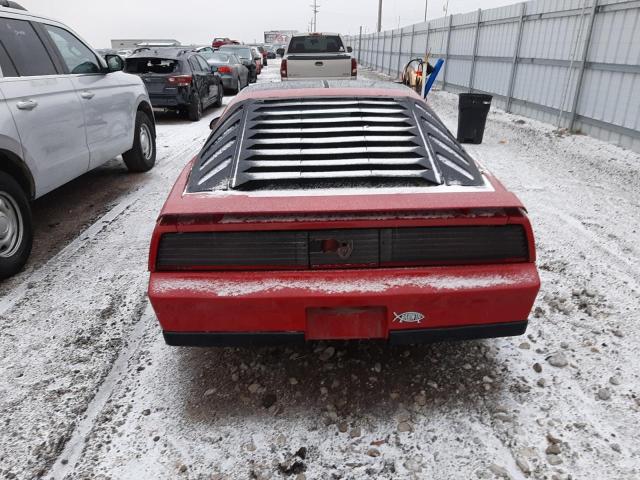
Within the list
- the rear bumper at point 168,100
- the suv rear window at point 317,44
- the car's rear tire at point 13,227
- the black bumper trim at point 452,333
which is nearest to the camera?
the black bumper trim at point 452,333

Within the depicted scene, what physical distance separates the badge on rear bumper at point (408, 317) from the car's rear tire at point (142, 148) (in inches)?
217

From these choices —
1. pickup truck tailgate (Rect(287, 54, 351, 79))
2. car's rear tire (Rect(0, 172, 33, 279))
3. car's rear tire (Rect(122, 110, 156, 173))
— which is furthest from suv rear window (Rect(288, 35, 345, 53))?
car's rear tire (Rect(0, 172, 33, 279))

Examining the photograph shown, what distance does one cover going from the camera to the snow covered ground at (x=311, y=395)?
7.06 feet

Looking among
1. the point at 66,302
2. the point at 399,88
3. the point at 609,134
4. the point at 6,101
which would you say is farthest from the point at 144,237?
the point at 609,134

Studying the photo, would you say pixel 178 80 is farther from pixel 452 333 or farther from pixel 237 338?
pixel 452 333

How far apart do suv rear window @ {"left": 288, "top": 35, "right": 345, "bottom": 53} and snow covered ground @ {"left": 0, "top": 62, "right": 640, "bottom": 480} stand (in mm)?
12054

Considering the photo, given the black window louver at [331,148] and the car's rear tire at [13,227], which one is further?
the car's rear tire at [13,227]

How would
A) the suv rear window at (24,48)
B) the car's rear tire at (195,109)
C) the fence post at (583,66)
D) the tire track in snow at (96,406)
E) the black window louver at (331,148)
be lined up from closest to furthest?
the tire track in snow at (96,406) < the black window louver at (331,148) < the suv rear window at (24,48) < the fence post at (583,66) < the car's rear tire at (195,109)

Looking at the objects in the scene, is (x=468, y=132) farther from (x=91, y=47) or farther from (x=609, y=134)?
(x=91, y=47)

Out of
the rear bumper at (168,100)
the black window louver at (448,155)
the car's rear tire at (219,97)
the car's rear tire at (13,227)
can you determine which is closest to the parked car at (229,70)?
the car's rear tire at (219,97)

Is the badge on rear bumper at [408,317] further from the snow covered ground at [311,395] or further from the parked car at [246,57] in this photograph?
the parked car at [246,57]

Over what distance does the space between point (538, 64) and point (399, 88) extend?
9356 millimetres

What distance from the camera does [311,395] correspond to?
2572mm

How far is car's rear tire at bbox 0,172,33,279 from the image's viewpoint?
374cm
